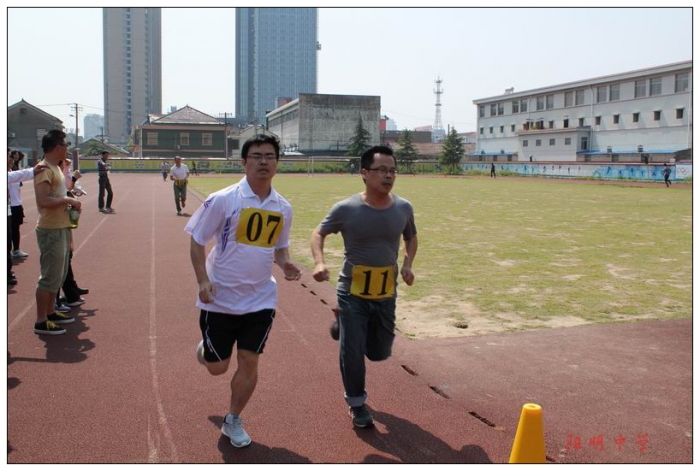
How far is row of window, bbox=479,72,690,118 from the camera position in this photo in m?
57.0

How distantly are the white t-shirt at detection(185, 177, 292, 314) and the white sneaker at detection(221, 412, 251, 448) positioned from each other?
66cm

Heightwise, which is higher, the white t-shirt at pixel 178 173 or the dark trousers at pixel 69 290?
the white t-shirt at pixel 178 173

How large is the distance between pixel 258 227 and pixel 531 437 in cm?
200


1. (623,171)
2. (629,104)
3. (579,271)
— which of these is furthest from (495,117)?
(579,271)

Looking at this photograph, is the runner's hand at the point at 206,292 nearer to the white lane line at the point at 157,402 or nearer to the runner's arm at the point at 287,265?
the runner's arm at the point at 287,265

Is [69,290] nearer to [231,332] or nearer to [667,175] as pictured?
[231,332]

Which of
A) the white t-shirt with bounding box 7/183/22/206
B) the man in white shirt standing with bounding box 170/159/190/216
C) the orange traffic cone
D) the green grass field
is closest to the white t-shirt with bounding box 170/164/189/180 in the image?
the man in white shirt standing with bounding box 170/159/190/216

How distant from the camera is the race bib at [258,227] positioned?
4.09 meters

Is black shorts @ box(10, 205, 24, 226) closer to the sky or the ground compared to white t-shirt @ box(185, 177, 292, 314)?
closer to the ground

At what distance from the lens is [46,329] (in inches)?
254

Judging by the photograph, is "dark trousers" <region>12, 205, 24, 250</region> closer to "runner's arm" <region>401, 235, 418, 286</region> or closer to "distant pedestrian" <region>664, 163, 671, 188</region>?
"runner's arm" <region>401, 235, 418, 286</region>

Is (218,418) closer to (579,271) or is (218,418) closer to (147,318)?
(147,318)

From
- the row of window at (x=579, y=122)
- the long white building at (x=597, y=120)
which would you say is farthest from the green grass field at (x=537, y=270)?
the row of window at (x=579, y=122)

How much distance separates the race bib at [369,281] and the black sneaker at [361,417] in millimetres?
736
